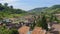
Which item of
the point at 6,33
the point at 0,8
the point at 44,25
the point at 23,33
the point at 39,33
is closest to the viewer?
the point at 39,33

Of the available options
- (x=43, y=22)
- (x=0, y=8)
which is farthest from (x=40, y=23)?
(x=0, y=8)

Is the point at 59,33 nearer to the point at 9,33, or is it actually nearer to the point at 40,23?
the point at 40,23

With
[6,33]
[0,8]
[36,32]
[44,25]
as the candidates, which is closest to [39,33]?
[36,32]

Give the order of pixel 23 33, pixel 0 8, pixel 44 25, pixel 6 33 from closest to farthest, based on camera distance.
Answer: pixel 6 33, pixel 23 33, pixel 44 25, pixel 0 8

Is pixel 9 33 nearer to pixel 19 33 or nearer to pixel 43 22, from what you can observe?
pixel 19 33

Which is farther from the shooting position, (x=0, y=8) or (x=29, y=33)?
(x=0, y=8)

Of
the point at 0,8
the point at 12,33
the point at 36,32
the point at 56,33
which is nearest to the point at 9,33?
the point at 12,33

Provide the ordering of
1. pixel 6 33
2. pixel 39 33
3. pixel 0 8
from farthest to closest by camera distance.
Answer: pixel 0 8 < pixel 6 33 < pixel 39 33

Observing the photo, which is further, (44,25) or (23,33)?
(44,25)

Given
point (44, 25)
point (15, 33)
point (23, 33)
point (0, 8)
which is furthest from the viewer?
point (0, 8)
